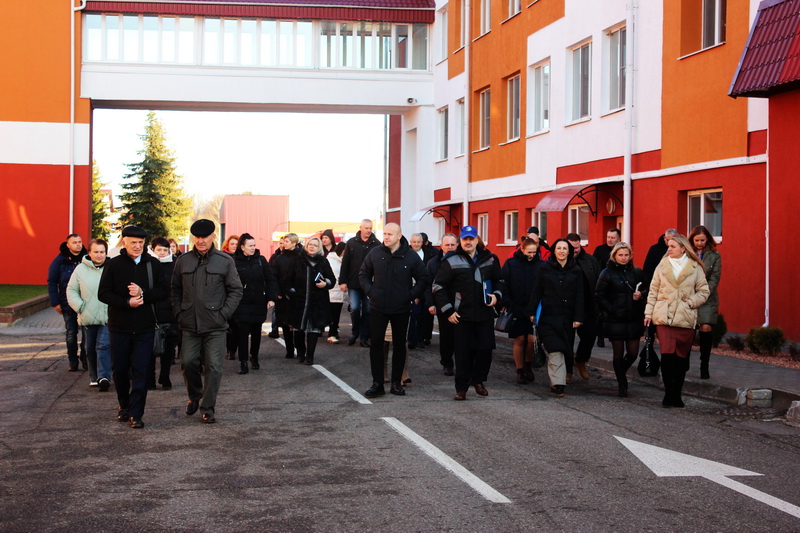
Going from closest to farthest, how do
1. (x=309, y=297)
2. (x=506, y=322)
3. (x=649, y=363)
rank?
(x=506, y=322)
(x=649, y=363)
(x=309, y=297)

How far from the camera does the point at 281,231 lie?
6153cm

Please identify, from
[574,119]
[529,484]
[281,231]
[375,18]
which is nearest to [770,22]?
[574,119]

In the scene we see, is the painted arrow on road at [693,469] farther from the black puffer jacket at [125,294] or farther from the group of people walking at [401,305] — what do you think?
the black puffer jacket at [125,294]

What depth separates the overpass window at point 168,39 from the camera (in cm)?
3300

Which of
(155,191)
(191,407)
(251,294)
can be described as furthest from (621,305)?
(155,191)

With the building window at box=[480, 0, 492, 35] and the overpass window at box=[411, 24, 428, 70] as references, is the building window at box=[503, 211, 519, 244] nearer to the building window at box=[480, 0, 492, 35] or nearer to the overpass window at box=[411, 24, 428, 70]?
the building window at box=[480, 0, 492, 35]

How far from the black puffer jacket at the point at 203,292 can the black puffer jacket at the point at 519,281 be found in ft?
13.3

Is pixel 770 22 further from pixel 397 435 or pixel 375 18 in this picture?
pixel 375 18

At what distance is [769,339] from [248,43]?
78.1 feet

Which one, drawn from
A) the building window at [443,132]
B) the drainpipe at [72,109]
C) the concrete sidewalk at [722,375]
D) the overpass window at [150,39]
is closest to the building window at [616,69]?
the concrete sidewalk at [722,375]

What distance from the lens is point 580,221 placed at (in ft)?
76.5

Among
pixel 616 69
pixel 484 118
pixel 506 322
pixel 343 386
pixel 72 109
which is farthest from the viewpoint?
pixel 72 109

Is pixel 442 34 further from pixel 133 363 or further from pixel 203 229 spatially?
pixel 133 363

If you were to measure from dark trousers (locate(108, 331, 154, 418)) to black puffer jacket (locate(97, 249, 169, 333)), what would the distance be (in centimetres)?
8
